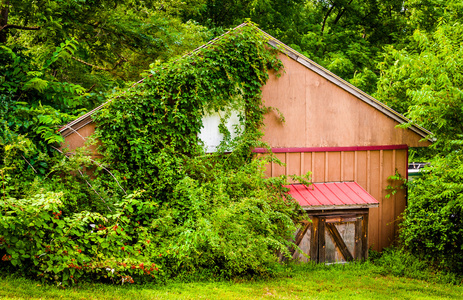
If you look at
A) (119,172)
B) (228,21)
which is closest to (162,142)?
(119,172)

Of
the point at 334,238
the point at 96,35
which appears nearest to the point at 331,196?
the point at 334,238

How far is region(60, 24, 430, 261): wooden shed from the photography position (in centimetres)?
1122

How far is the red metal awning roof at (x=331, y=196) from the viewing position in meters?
10.4

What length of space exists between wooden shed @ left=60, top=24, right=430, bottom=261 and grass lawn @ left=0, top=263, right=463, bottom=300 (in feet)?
3.41

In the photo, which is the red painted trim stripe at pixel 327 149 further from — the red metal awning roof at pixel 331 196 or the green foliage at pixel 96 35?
the green foliage at pixel 96 35

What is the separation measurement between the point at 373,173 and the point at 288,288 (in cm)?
492

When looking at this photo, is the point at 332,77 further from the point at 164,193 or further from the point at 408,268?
Answer: the point at 164,193

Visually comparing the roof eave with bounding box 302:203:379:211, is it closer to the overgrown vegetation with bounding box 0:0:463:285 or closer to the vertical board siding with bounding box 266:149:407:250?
the overgrown vegetation with bounding box 0:0:463:285

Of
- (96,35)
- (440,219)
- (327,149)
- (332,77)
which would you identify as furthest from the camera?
(96,35)

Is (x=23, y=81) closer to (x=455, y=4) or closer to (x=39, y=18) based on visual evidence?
(x=39, y=18)

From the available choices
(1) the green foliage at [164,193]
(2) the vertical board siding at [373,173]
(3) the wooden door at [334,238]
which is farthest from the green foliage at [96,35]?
(3) the wooden door at [334,238]

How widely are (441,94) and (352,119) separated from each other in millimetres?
2373

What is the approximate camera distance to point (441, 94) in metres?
10.1

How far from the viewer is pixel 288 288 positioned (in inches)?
340
